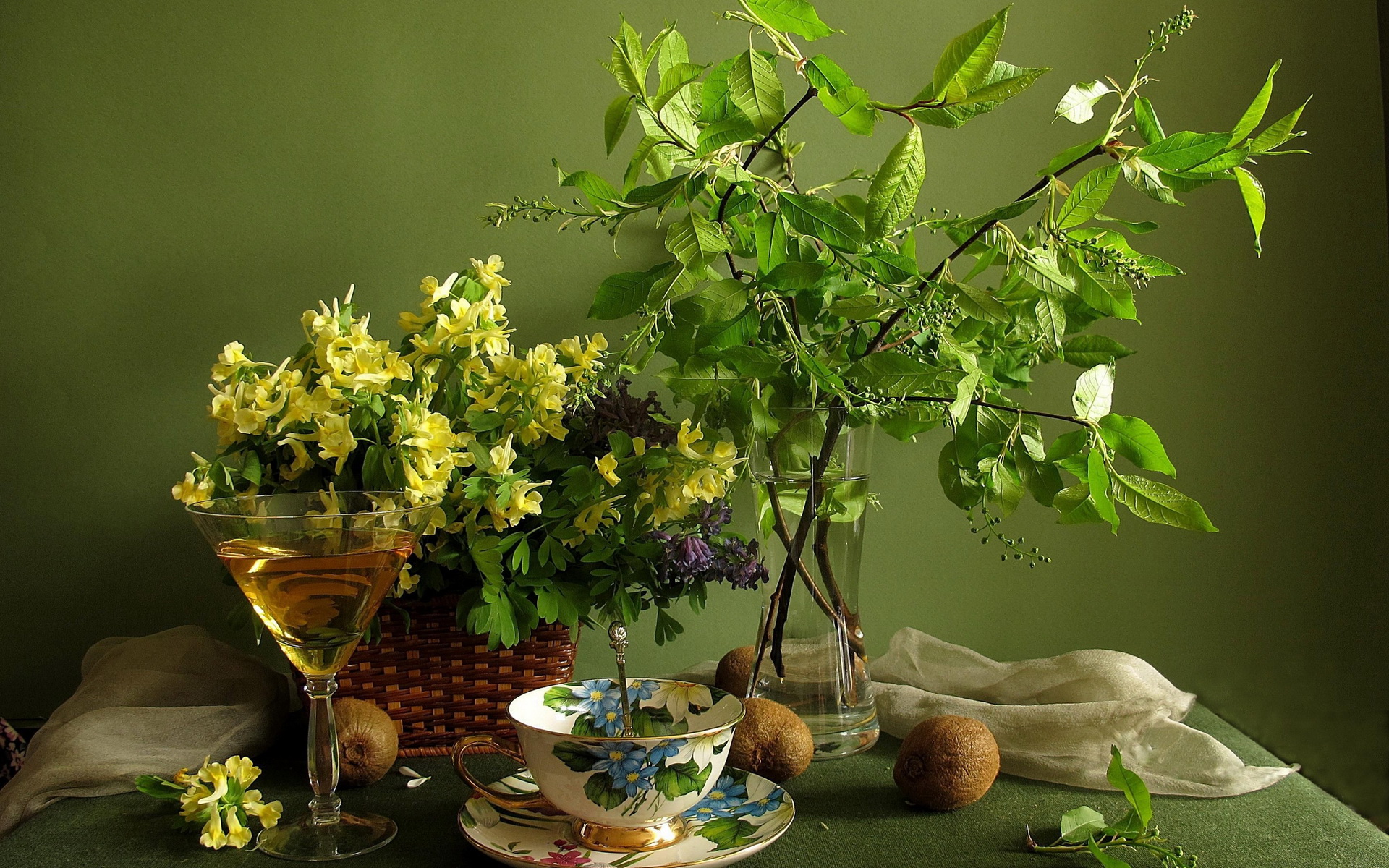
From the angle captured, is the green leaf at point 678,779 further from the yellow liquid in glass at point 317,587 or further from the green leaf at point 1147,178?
the green leaf at point 1147,178

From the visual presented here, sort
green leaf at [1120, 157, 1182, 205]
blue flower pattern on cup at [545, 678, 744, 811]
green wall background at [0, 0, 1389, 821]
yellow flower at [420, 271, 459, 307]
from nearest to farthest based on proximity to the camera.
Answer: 1. blue flower pattern on cup at [545, 678, 744, 811]
2. green leaf at [1120, 157, 1182, 205]
3. yellow flower at [420, 271, 459, 307]
4. green wall background at [0, 0, 1389, 821]

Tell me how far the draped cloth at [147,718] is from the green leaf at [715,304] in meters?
0.53

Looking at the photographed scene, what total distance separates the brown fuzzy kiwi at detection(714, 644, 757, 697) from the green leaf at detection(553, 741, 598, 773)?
0.96 feet

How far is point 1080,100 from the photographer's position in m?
0.75

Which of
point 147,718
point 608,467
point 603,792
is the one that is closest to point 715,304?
point 608,467

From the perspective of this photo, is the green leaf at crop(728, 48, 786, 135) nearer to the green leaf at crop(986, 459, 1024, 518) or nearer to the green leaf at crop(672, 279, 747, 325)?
the green leaf at crop(672, 279, 747, 325)

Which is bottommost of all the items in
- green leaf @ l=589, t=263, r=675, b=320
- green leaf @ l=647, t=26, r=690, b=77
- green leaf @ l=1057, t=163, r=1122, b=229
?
green leaf @ l=589, t=263, r=675, b=320

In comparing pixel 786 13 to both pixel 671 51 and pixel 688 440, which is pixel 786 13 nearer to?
pixel 671 51

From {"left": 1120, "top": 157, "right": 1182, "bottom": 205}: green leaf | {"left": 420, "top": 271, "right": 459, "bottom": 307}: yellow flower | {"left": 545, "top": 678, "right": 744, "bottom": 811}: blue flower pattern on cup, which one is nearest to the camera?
{"left": 545, "top": 678, "right": 744, "bottom": 811}: blue flower pattern on cup

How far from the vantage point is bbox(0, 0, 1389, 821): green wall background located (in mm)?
1081

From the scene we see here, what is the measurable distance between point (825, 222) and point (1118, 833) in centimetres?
45

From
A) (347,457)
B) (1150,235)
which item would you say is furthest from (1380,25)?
(347,457)

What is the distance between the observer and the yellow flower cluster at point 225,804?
2.21ft

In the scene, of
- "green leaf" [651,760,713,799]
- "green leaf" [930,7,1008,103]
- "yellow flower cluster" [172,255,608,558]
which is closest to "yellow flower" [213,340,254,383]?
"yellow flower cluster" [172,255,608,558]
